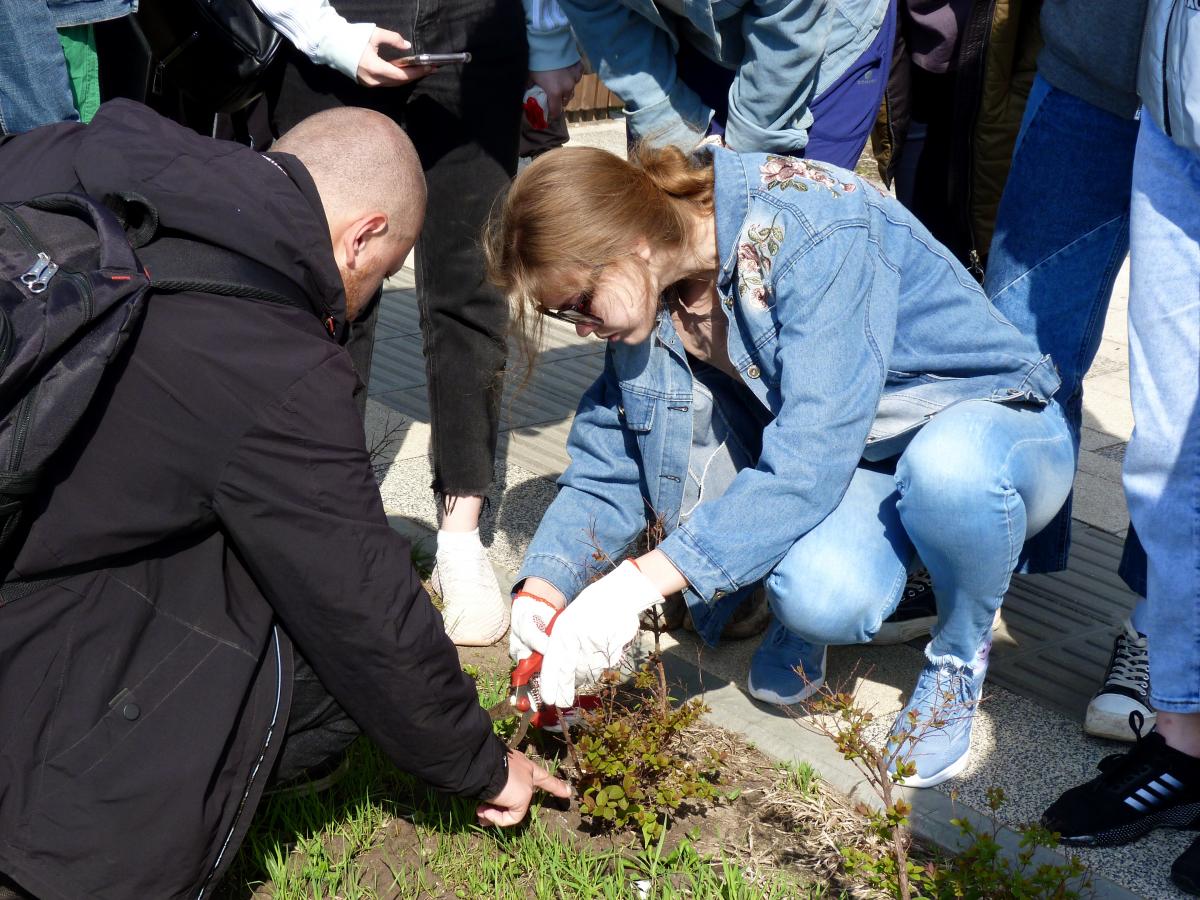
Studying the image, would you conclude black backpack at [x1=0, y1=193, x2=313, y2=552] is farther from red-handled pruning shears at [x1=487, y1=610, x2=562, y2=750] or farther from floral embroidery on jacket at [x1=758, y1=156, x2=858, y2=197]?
floral embroidery on jacket at [x1=758, y1=156, x2=858, y2=197]

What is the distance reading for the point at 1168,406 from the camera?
7.27ft

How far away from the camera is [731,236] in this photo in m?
2.45

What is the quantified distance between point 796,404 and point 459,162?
4.03 feet

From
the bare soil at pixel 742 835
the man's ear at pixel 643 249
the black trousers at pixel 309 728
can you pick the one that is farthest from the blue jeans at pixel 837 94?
the black trousers at pixel 309 728

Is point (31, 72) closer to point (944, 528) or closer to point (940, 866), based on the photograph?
point (944, 528)

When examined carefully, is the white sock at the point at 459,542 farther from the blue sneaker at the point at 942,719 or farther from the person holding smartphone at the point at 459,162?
the blue sneaker at the point at 942,719

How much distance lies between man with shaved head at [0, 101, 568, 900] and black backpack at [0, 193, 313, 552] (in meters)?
0.06

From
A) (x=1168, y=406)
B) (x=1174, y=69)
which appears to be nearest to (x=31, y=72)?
(x=1174, y=69)

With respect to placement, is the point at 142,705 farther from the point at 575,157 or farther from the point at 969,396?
the point at 969,396

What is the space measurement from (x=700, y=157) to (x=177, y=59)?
52.0 inches

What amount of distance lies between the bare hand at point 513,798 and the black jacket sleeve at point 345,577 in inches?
5.2

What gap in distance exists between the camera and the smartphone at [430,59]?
9.62ft

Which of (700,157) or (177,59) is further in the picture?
(177,59)

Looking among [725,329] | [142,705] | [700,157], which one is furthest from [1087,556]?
[142,705]
